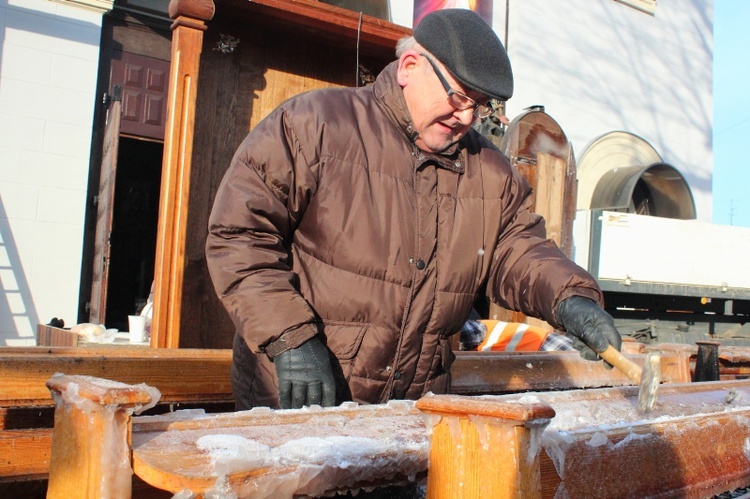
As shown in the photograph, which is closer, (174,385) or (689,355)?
(174,385)

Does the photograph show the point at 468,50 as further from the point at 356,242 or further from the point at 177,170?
the point at 177,170

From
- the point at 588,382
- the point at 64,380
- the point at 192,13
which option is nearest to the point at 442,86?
the point at 64,380

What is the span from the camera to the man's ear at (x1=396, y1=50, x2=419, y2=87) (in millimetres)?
2090

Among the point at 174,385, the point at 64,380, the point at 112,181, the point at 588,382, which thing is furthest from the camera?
the point at 112,181

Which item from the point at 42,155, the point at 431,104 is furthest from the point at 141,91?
the point at 431,104

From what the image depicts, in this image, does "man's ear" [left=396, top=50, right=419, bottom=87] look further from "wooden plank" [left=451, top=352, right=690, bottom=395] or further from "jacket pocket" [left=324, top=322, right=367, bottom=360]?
"wooden plank" [left=451, top=352, right=690, bottom=395]

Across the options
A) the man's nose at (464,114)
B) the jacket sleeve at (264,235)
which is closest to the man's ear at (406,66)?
the man's nose at (464,114)

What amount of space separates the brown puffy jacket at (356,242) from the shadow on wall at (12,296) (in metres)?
4.35

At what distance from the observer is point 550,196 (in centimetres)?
610

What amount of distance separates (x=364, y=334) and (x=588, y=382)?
6.06ft

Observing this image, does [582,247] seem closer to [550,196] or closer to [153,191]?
[550,196]

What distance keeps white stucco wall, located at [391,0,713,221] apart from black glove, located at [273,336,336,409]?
25.2ft

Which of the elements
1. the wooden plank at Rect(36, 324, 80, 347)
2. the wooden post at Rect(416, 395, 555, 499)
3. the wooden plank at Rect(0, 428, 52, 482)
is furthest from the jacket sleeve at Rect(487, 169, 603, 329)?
the wooden plank at Rect(36, 324, 80, 347)

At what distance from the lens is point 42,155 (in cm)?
573
